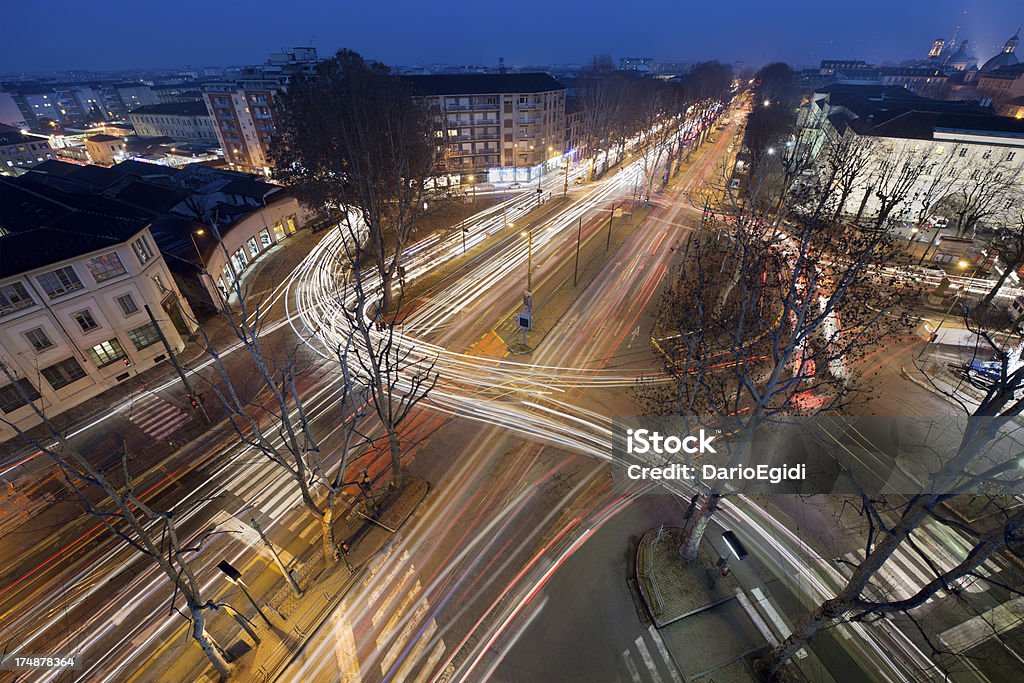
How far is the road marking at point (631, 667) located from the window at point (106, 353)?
1227 inches

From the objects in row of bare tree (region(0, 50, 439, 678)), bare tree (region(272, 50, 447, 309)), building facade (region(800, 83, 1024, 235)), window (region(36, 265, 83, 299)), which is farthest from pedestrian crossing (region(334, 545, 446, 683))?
building facade (region(800, 83, 1024, 235))

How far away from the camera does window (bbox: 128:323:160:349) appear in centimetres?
2502

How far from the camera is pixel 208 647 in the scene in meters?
11.7

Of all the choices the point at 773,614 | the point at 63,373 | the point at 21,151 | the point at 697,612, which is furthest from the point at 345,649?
the point at 21,151

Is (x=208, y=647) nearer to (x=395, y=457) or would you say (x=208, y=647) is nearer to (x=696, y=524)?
(x=395, y=457)

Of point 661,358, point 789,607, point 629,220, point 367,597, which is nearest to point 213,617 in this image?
point 367,597

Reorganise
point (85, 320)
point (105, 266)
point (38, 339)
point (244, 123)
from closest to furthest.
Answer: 1. point (38, 339)
2. point (85, 320)
3. point (105, 266)
4. point (244, 123)

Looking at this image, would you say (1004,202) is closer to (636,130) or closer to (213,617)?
(636,130)

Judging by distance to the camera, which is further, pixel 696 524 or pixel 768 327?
pixel 696 524

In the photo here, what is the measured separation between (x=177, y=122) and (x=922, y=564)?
12897cm

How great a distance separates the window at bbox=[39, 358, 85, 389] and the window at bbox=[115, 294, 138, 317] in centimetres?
356

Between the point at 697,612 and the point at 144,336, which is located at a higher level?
the point at 144,336

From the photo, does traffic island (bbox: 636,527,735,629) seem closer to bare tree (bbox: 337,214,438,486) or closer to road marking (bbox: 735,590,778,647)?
road marking (bbox: 735,590,778,647)

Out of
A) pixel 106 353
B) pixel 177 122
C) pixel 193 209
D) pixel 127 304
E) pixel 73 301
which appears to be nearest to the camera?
pixel 73 301
